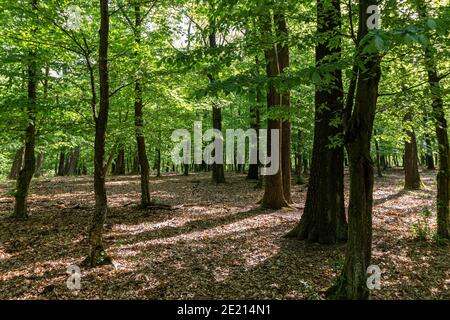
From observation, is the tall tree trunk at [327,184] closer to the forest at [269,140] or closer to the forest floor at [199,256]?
the forest at [269,140]

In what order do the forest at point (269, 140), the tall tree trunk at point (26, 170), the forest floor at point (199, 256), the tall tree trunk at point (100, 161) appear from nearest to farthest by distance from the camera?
the forest at point (269, 140)
the forest floor at point (199, 256)
the tall tree trunk at point (100, 161)
the tall tree trunk at point (26, 170)

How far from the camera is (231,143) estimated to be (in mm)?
29938

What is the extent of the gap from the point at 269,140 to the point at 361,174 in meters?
8.76

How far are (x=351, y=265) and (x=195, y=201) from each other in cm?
993

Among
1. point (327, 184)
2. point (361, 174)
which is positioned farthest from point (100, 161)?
point (327, 184)

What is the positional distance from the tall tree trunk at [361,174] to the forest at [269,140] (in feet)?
0.07

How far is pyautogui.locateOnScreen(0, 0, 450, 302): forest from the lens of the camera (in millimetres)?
4691

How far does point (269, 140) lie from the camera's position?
1333 centimetres

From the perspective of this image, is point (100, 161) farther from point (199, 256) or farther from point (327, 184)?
point (327, 184)

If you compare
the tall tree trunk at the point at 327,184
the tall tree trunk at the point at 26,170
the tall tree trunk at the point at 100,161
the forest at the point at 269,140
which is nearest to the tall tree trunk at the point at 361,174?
the forest at the point at 269,140

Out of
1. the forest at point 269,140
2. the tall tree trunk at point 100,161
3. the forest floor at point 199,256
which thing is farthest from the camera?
the tall tree trunk at point 100,161

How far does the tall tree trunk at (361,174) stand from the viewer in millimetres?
4566

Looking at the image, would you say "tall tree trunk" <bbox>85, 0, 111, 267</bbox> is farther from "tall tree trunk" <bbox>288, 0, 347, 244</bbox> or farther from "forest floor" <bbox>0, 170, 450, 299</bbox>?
"tall tree trunk" <bbox>288, 0, 347, 244</bbox>
